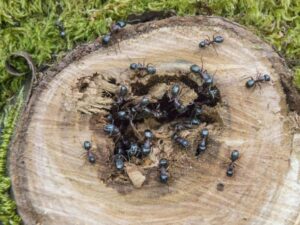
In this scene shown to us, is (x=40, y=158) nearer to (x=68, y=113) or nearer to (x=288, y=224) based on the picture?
(x=68, y=113)

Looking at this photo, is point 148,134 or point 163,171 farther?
point 148,134

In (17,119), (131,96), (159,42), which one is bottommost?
(17,119)

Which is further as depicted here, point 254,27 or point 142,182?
point 254,27

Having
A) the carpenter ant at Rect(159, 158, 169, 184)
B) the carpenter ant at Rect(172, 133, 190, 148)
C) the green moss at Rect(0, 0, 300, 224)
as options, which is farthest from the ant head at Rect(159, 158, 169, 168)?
the green moss at Rect(0, 0, 300, 224)

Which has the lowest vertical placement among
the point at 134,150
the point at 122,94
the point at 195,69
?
the point at 134,150

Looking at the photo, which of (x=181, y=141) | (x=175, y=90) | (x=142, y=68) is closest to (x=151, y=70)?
(x=142, y=68)

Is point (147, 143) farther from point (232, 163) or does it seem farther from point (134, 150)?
point (232, 163)

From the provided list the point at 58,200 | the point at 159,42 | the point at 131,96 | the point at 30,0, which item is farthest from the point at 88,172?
the point at 30,0
